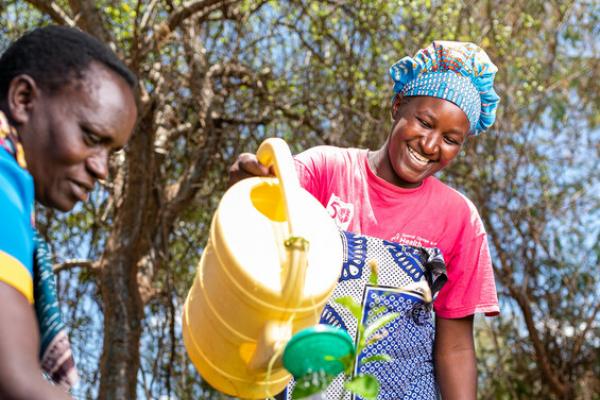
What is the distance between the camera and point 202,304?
1.81m

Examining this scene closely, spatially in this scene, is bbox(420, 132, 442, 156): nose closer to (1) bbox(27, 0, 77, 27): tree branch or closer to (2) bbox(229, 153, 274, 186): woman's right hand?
(2) bbox(229, 153, 274, 186): woman's right hand

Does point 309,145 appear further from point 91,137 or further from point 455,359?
point 91,137

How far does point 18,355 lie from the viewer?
4.08ft

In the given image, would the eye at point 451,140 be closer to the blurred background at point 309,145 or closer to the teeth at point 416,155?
the teeth at point 416,155

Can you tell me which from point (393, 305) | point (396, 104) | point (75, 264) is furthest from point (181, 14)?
point (393, 305)

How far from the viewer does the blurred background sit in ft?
17.7

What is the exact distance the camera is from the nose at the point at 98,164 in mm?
1513

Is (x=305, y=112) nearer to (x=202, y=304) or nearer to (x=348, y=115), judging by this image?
(x=348, y=115)

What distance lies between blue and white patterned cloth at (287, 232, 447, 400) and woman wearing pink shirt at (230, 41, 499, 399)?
51 millimetres

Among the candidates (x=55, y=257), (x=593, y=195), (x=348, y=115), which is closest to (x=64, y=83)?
(x=348, y=115)

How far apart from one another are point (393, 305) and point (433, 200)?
0.35 meters

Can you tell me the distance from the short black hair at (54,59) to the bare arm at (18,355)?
15.0 inches

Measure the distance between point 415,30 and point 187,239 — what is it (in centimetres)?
192

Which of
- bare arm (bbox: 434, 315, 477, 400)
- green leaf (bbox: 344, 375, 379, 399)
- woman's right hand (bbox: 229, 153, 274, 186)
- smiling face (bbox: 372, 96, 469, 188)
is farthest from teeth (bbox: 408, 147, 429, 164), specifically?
green leaf (bbox: 344, 375, 379, 399)
